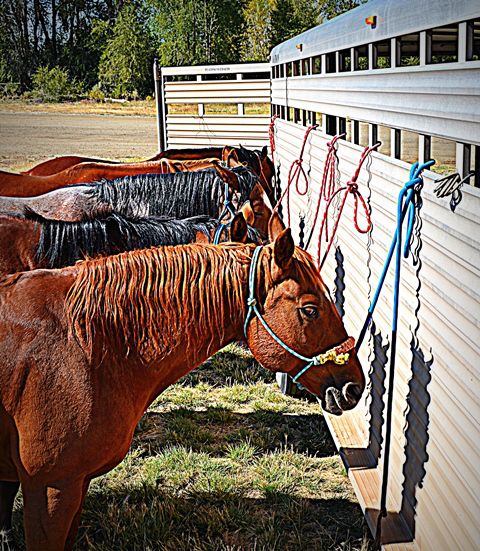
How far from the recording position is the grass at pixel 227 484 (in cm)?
353

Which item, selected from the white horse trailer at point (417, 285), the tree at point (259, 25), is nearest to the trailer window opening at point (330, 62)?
the white horse trailer at point (417, 285)

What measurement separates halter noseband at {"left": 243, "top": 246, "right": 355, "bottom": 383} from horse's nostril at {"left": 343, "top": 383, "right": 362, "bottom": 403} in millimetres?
115

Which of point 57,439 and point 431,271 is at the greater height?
point 431,271

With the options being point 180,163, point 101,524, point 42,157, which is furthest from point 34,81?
point 101,524

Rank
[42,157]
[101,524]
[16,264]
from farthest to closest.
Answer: [42,157] → [16,264] → [101,524]

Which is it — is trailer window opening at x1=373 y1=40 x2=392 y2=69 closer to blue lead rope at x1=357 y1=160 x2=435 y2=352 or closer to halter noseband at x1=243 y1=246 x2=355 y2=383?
blue lead rope at x1=357 y1=160 x2=435 y2=352

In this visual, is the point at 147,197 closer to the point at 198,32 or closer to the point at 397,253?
the point at 397,253

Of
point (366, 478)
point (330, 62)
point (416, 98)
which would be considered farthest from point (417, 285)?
point (330, 62)

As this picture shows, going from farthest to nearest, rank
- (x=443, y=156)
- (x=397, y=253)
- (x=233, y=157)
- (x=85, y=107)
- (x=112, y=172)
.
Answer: (x=85, y=107)
(x=443, y=156)
(x=112, y=172)
(x=233, y=157)
(x=397, y=253)

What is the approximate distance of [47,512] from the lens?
2654mm

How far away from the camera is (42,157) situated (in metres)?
21.8

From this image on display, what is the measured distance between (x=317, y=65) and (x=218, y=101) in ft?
19.7

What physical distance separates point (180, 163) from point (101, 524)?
14.8 feet

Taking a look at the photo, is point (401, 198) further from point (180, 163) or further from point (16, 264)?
point (180, 163)
